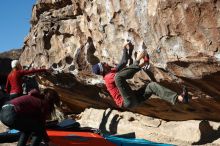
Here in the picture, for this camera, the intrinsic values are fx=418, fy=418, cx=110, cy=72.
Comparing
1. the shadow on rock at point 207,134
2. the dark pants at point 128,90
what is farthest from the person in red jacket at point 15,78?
the shadow on rock at point 207,134

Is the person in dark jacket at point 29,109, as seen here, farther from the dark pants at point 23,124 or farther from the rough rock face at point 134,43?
the rough rock face at point 134,43

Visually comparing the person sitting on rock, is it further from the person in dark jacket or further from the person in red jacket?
the person in red jacket

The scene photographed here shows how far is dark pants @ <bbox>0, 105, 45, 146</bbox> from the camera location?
19.8 ft

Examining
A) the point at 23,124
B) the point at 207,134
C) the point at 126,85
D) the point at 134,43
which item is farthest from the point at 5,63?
the point at 23,124

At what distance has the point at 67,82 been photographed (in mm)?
12039

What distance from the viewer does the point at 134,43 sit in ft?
27.6

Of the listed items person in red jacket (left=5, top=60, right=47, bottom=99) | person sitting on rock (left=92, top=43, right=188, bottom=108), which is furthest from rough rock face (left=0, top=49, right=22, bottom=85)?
person sitting on rock (left=92, top=43, right=188, bottom=108)

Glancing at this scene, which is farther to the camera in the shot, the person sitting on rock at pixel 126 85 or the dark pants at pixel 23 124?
the person sitting on rock at pixel 126 85

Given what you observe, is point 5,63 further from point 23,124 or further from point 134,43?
point 23,124

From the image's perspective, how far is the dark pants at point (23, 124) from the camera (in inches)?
238

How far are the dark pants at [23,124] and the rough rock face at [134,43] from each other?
275 centimetres

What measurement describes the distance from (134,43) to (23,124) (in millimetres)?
3179

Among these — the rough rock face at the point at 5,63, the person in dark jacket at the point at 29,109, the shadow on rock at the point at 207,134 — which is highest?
the person in dark jacket at the point at 29,109

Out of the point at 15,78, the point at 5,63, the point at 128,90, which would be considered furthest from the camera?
the point at 5,63
